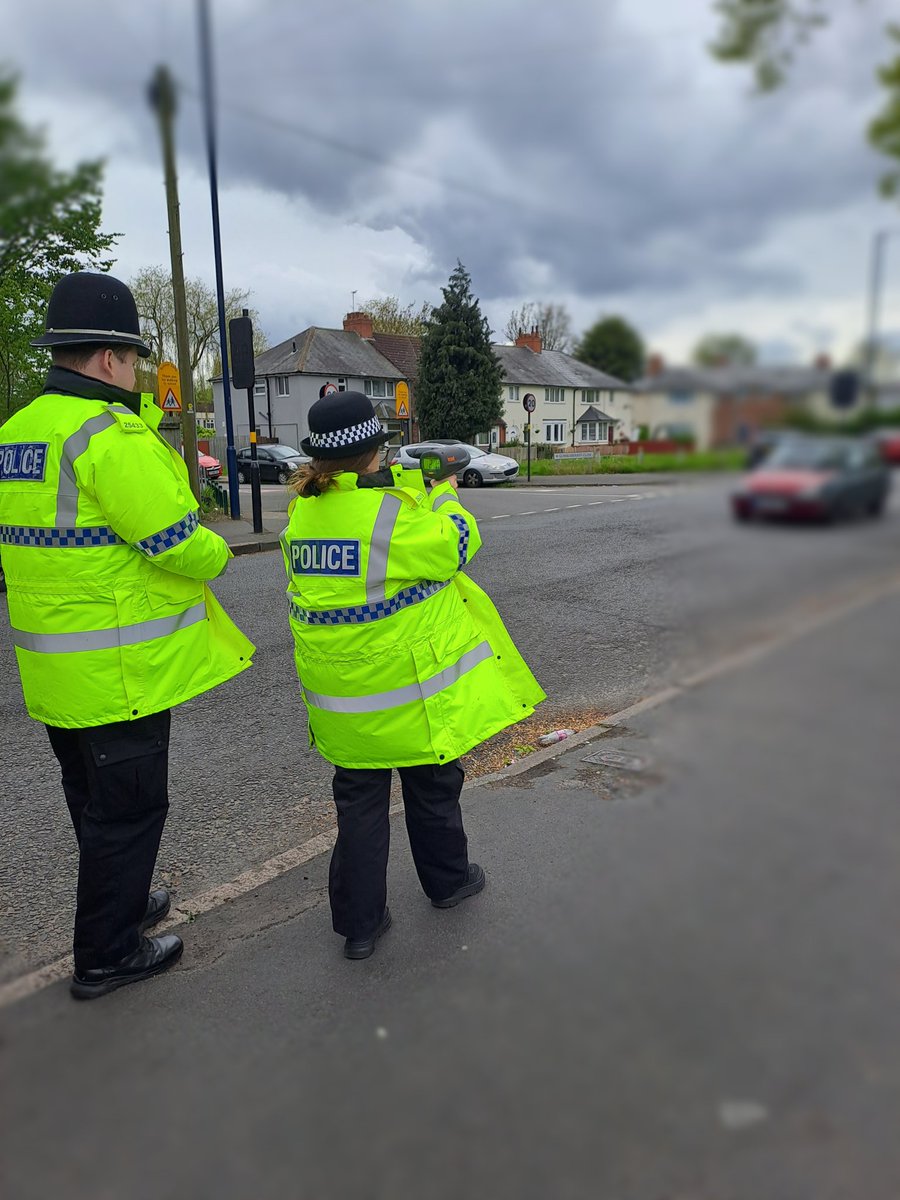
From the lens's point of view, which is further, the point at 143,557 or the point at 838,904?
the point at 143,557

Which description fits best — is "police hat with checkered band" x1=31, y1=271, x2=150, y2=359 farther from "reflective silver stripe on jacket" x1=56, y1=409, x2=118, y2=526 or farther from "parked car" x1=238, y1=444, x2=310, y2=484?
"parked car" x1=238, y1=444, x2=310, y2=484

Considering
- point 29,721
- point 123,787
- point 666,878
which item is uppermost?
point 666,878

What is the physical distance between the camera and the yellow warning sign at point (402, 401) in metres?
1.79

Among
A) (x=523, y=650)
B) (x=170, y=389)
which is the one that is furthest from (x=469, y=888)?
(x=170, y=389)

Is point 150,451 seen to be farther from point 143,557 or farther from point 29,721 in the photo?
point 29,721

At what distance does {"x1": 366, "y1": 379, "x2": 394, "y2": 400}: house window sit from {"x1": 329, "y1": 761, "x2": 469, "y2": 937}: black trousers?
3.45 feet

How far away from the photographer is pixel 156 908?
2678 millimetres

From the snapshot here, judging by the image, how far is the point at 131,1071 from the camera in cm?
189

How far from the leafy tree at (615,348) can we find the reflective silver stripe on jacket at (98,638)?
155 cm

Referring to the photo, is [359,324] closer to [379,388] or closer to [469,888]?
[379,388]

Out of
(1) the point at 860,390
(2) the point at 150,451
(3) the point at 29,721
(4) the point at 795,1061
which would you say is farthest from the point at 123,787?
(3) the point at 29,721

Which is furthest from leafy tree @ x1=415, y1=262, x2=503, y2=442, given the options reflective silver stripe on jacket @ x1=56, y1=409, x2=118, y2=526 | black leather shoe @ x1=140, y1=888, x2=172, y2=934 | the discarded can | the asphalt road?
the discarded can

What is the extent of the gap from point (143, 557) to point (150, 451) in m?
0.27

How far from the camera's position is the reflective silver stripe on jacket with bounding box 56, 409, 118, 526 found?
79.7 inches
